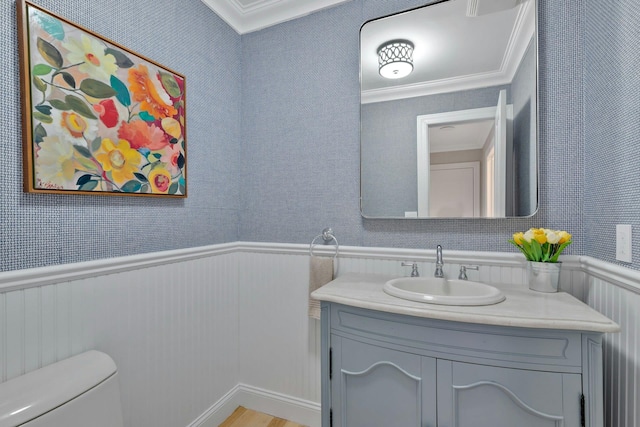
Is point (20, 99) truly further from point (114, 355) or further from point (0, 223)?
point (114, 355)

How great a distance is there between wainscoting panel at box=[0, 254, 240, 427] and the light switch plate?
1810mm

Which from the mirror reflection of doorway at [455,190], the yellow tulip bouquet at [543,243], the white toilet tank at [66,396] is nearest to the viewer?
the white toilet tank at [66,396]

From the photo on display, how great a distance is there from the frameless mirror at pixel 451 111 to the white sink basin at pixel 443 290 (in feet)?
1.06

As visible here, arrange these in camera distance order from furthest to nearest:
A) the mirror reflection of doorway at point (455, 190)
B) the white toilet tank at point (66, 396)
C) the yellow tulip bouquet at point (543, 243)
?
the mirror reflection of doorway at point (455, 190), the yellow tulip bouquet at point (543, 243), the white toilet tank at point (66, 396)

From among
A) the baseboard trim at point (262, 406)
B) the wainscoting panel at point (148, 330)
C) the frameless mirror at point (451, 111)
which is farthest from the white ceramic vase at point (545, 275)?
the wainscoting panel at point (148, 330)

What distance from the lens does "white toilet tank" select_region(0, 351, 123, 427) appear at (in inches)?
32.3

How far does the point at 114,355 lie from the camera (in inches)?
48.6

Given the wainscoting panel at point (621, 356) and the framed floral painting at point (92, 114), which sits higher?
the framed floral painting at point (92, 114)

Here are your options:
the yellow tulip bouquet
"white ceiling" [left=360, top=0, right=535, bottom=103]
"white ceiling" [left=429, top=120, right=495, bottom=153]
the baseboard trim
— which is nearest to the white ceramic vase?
the yellow tulip bouquet

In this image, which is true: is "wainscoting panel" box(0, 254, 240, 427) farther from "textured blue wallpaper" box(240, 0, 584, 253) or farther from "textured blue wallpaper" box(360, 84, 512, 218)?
"textured blue wallpaper" box(360, 84, 512, 218)

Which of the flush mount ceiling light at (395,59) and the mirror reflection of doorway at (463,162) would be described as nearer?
the mirror reflection of doorway at (463,162)

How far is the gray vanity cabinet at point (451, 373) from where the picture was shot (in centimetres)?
93

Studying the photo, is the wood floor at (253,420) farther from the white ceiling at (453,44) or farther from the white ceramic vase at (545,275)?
the white ceiling at (453,44)

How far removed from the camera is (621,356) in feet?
3.36
